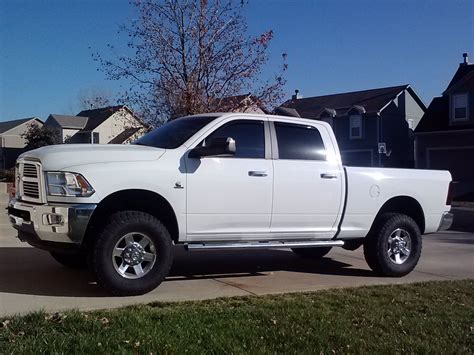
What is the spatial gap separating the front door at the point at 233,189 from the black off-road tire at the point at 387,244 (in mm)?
1749

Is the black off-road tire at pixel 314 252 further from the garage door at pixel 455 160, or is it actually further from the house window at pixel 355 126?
the house window at pixel 355 126

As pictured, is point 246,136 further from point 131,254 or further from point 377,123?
point 377,123

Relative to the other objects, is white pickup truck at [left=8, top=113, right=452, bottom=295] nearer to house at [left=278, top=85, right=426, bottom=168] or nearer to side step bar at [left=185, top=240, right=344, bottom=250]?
side step bar at [left=185, top=240, right=344, bottom=250]

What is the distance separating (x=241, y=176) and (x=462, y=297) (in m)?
2.82

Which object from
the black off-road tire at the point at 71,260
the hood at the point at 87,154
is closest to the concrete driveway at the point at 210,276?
the black off-road tire at the point at 71,260

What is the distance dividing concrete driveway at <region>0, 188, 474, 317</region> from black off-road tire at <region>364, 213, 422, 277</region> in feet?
0.48

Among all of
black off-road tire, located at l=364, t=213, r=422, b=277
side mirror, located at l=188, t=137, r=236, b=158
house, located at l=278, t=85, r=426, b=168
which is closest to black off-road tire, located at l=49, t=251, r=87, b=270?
side mirror, located at l=188, t=137, r=236, b=158

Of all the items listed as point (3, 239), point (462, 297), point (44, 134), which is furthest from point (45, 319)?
point (44, 134)

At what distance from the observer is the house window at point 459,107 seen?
32.4 metres

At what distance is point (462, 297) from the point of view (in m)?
6.47

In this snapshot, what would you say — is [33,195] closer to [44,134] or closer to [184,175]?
[184,175]

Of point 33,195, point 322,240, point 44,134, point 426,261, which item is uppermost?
point 44,134

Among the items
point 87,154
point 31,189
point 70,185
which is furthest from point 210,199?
point 31,189

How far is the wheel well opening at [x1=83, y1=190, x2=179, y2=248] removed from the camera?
20.2 feet
